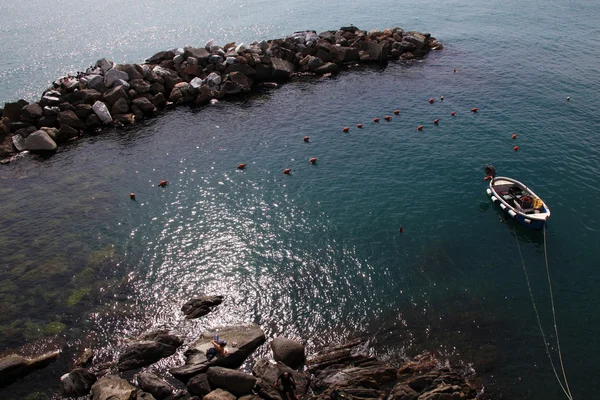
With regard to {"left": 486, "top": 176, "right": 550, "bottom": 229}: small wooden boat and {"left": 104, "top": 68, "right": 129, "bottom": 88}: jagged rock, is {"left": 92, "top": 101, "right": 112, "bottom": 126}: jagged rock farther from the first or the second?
{"left": 486, "top": 176, "right": 550, "bottom": 229}: small wooden boat

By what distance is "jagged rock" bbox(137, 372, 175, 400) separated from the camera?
2627cm

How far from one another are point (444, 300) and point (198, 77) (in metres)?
59.0

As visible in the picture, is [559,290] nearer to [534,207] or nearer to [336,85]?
[534,207]

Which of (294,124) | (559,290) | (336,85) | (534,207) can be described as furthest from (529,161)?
(336,85)

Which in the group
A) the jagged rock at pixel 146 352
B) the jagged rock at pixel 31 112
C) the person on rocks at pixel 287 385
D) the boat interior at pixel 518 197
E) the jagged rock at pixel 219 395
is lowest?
the person on rocks at pixel 287 385

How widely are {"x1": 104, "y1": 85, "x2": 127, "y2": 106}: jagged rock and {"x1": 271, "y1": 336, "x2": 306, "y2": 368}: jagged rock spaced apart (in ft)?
172

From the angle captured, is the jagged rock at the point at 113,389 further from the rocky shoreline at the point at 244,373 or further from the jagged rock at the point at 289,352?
the jagged rock at the point at 289,352

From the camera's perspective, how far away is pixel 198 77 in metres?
73.4

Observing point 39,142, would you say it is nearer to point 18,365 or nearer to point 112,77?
point 112,77

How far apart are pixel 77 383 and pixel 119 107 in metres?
48.2

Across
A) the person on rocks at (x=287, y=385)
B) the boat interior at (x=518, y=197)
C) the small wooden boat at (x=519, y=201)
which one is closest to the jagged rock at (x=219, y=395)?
the person on rocks at (x=287, y=385)

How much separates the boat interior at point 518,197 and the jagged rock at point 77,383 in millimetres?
40409

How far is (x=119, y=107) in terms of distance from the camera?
6425cm

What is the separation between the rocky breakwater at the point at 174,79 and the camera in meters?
60.3
